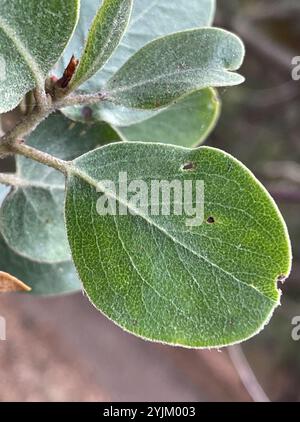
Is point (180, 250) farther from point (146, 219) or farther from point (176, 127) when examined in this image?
point (176, 127)

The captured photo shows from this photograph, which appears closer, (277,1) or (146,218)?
(146,218)

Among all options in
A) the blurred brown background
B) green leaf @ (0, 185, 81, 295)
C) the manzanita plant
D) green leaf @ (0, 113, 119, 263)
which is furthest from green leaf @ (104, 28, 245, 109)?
the blurred brown background

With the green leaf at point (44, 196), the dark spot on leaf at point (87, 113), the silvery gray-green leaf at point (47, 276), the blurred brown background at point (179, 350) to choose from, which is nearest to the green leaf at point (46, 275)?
the silvery gray-green leaf at point (47, 276)

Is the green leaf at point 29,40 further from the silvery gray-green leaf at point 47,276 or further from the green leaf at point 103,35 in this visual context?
the silvery gray-green leaf at point 47,276
